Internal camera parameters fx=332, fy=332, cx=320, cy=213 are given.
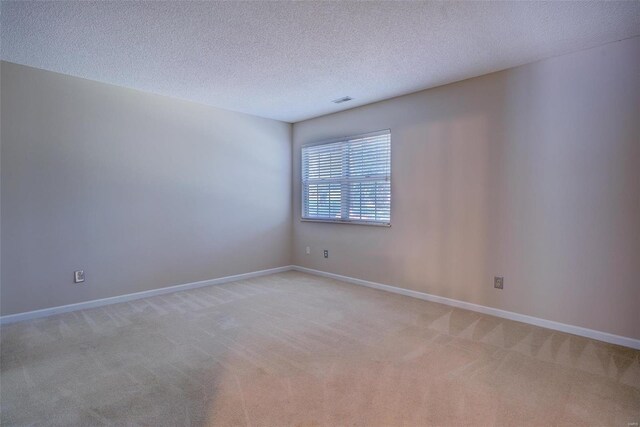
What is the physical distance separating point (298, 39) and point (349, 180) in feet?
7.48

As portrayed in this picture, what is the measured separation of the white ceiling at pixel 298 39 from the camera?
7.22 ft

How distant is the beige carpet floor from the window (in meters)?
1.46

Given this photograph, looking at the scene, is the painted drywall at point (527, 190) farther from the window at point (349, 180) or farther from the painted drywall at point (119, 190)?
the painted drywall at point (119, 190)

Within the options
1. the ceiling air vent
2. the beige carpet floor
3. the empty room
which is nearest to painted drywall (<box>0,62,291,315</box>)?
the empty room

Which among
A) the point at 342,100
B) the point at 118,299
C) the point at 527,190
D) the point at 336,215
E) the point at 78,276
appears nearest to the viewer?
the point at 527,190

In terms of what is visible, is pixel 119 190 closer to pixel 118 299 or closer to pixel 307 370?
pixel 118 299

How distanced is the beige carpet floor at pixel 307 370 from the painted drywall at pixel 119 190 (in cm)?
57

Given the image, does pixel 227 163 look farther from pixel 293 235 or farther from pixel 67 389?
pixel 67 389

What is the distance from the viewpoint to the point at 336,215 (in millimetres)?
4824

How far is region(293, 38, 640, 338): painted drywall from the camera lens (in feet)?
8.58

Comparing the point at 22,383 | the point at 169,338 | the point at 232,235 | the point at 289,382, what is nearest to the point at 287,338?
the point at 289,382

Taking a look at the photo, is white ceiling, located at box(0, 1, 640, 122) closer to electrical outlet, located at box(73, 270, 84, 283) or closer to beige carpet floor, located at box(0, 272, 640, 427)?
electrical outlet, located at box(73, 270, 84, 283)

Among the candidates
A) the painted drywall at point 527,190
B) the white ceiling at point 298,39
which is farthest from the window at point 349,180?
the white ceiling at point 298,39

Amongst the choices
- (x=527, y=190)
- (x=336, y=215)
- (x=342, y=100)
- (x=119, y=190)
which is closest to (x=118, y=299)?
(x=119, y=190)
